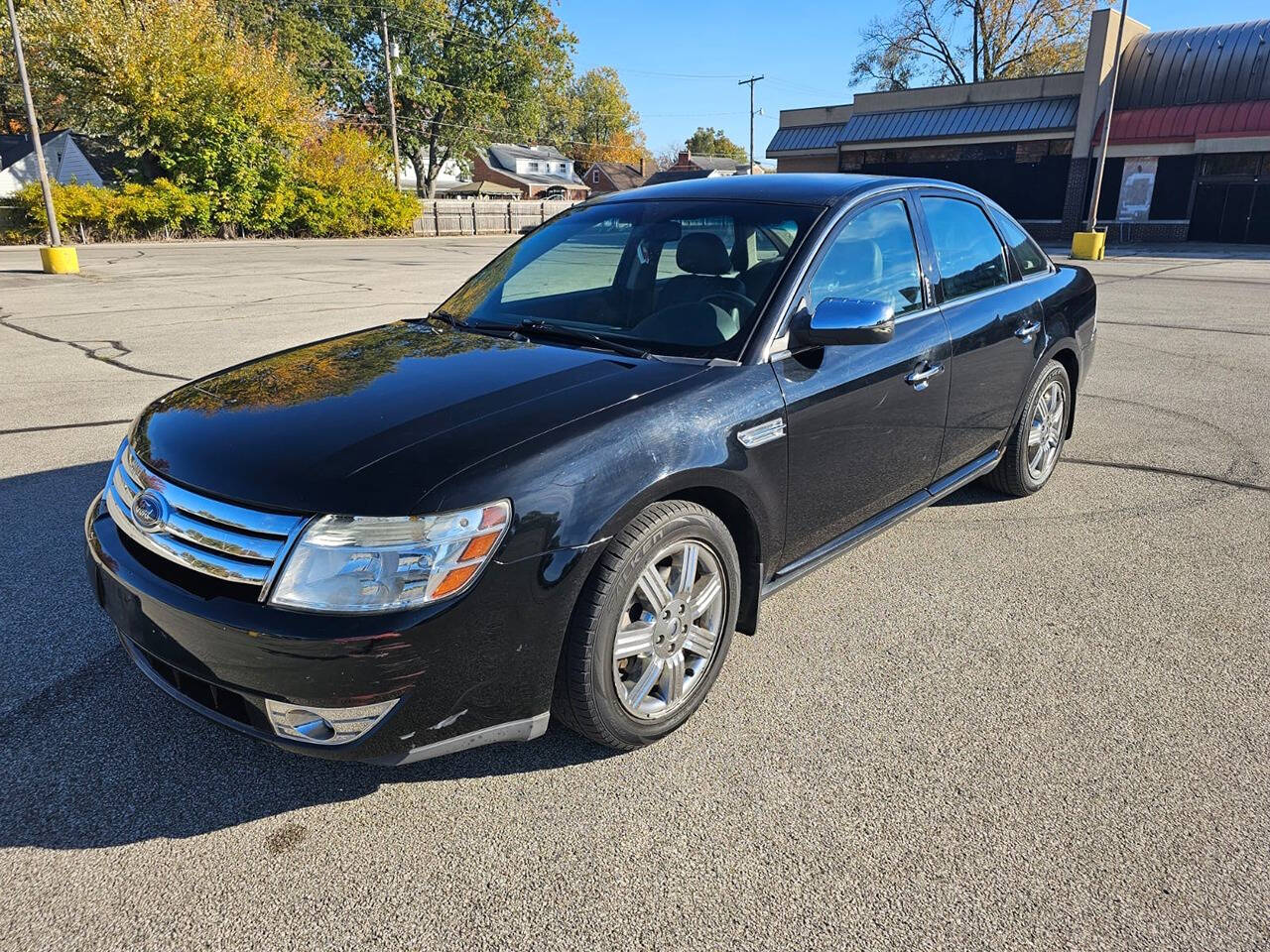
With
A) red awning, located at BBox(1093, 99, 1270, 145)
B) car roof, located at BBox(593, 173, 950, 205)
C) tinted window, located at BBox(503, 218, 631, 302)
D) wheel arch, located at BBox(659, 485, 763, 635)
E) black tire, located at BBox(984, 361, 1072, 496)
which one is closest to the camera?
wheel arch, located at BBox(659, 485, 763, 635)

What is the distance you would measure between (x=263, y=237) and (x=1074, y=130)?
30927 millimetres

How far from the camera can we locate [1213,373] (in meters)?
8.30

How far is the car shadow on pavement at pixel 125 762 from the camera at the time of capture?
7.86ft

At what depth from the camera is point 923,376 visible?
356cm

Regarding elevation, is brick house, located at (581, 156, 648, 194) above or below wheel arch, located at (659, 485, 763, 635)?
above

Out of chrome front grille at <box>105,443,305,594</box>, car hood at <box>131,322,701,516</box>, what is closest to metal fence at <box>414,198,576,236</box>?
car hood at <box>131,322,701,516</box>

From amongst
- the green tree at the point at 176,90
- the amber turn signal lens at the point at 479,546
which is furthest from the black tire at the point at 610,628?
the green tree at the point at 176,90

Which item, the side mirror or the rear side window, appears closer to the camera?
the side mirror

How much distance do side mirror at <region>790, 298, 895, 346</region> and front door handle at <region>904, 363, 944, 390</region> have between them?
21.8 inches

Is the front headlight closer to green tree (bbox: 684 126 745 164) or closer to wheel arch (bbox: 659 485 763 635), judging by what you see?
wheel arch (bbox: 659 485 763 635)

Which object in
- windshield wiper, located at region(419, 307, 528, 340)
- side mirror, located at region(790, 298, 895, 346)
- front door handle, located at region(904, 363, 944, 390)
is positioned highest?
side mirror, located at region(790, 298, 895, 346)

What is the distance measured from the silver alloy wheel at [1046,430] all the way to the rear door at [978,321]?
0.38 m

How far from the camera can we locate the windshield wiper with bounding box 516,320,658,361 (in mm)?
3006

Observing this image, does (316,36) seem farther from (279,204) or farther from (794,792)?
(794,792)
